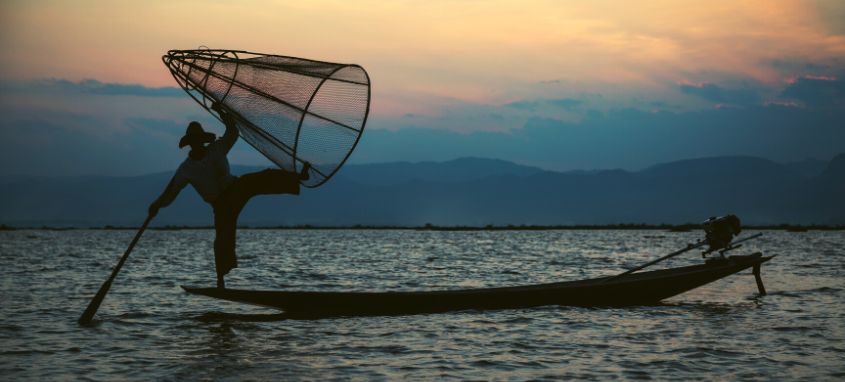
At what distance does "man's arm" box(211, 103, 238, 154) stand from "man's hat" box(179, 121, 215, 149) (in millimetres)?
289

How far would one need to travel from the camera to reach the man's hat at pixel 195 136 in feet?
48.1

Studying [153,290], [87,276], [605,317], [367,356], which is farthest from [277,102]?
[87,276]

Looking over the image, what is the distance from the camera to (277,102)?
44.4 ft

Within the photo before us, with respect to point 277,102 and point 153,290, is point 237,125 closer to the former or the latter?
point 277,102

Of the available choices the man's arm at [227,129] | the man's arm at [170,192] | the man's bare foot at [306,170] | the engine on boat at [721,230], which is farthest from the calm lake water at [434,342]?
the man's arm at [227,129]

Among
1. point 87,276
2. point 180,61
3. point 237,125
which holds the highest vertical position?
point 180,61

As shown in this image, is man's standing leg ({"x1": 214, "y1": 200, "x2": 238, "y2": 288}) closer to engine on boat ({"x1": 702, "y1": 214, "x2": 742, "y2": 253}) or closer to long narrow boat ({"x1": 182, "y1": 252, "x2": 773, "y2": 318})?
long narrow boat ({"x1": 182, "y1": 252, "x2": 773, "y2": 318})

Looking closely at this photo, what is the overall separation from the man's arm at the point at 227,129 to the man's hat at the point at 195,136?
289 mm

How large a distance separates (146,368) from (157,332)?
3.83 metres

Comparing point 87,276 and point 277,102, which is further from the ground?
point 277,102

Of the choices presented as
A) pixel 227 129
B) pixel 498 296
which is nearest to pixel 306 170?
pixel 227 129

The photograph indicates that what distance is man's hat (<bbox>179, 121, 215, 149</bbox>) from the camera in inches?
577

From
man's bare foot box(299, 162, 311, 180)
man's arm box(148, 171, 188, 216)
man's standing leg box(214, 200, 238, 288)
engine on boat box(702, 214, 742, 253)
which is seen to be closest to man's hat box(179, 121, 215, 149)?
man's arm box(148, 171, 188, 216)

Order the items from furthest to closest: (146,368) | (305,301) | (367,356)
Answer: (305,301) < (367,356) < (146,368)
